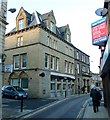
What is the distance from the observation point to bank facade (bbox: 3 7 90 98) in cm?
3099

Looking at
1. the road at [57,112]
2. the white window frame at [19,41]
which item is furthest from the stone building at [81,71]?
the road at [57,112]

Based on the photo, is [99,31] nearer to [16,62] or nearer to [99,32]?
[99,32]

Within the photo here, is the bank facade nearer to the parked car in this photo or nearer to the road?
the parked car

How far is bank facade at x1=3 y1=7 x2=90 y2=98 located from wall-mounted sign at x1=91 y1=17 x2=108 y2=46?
18.4m

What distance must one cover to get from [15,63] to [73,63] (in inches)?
602

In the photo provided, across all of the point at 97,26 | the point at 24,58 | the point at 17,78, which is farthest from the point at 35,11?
the point at 97,26

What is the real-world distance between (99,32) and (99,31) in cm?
6

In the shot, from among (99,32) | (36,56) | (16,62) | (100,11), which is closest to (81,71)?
(16,62)

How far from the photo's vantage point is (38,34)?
31.9m

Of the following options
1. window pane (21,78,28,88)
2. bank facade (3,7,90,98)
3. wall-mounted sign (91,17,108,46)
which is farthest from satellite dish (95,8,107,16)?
window pane (21,78,28,88)

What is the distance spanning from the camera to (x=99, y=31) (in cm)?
1211

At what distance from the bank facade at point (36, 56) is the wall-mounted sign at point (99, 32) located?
18.4 metres

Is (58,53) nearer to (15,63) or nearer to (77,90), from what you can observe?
(15,63)

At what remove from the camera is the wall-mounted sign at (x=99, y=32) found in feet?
38.7
